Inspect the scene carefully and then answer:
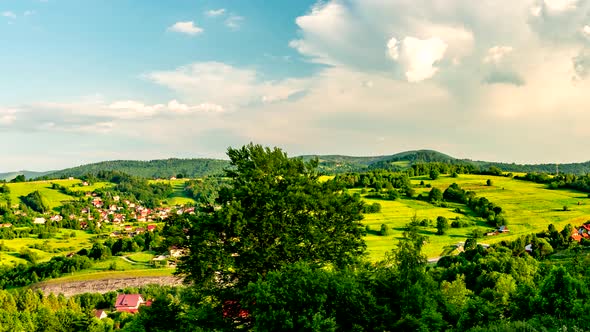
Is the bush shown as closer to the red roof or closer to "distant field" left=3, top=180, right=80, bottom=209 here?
the red roof

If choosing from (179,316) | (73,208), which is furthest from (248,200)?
(73,208)

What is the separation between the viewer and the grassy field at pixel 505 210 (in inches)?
2805

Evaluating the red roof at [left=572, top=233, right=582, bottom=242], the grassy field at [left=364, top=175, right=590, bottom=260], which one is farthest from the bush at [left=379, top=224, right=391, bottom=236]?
the red roof at [left=572, top=233, right=582, bottom=242]

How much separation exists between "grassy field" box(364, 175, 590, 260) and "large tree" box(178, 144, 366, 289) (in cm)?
4694

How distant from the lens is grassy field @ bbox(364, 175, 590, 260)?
71.2 metres

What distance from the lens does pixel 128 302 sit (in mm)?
69312

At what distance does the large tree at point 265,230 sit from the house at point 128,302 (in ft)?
190

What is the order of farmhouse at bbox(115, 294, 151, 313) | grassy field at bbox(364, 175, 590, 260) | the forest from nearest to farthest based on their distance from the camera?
1. the forest
2. farmhouse at bbox(115, 294, 151, 313)
3. grassy field at bbox(364, 175, 590, 260)

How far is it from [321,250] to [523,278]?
74.5 feet

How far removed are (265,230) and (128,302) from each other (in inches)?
2448

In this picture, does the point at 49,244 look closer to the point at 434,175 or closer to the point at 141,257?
the point at 141,257

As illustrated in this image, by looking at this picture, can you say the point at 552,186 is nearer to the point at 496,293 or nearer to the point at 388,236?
the point at 388,236

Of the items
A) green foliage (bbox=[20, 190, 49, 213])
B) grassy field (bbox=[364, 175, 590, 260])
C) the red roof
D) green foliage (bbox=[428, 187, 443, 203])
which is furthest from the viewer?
green foliage (bbox=[20, 190, 49, 213])

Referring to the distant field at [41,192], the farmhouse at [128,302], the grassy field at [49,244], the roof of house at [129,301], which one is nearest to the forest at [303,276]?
the farmhouse at [128,302]
